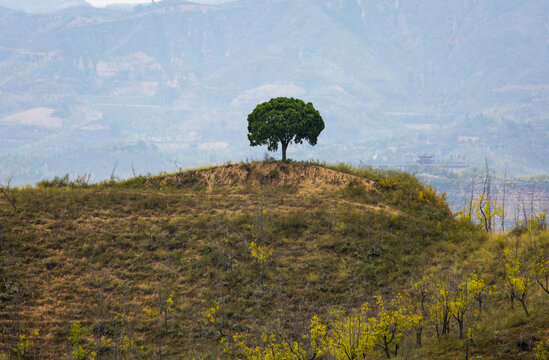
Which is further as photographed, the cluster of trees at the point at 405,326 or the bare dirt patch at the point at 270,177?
the bare dirt patch at the point at 270,177

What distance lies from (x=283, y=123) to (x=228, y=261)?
13578 mm

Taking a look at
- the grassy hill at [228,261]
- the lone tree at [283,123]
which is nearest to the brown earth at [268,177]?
the grassy hill at [228,261]

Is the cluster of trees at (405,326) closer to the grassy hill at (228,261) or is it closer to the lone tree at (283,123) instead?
the grassy hill at (228,261)

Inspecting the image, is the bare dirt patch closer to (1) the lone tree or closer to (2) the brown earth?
(2) the brown earth

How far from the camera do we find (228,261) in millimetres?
24797

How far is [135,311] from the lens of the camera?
68.3 ft

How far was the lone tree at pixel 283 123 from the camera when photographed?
34.8 m

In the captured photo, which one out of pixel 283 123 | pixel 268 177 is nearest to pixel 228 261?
pixel 268 177

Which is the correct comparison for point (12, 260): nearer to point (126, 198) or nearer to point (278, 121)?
point (126, 198)

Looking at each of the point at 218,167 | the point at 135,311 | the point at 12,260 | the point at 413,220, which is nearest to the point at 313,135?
the point at 218,167

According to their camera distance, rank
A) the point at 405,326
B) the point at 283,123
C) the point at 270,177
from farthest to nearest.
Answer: the point at 270,177
the point at 283,123
the point at 405,326

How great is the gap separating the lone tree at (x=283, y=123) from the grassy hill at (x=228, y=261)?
2.60m

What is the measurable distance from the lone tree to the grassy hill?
2603 millimetres

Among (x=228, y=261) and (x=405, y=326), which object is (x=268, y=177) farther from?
(x=405, y=326)
